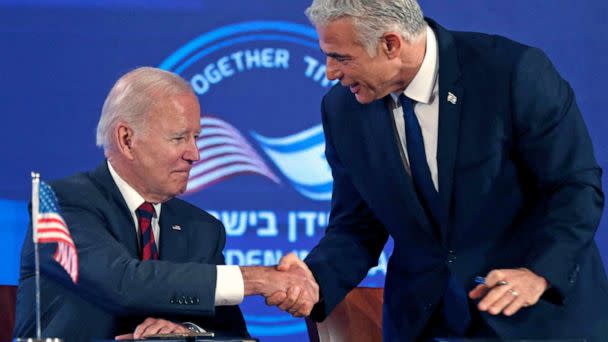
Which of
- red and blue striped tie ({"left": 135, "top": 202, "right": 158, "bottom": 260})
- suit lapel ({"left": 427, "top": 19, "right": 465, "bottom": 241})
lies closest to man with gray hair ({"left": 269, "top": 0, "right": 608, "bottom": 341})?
suit lapel ({"left": 427, "top": 19, "right": 465, "bottom": 241})

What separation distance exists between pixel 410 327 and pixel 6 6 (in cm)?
226

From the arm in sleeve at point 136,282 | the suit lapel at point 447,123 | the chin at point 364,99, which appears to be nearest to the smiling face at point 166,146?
the arm in sleeve at point 136,282

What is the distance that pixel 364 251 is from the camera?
10.8ft

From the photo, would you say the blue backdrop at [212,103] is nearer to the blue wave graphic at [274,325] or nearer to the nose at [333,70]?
the blue wave graphic at [274,325]

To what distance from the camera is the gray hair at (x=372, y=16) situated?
2.87 m

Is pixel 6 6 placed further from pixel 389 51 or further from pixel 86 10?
pixel 389 51

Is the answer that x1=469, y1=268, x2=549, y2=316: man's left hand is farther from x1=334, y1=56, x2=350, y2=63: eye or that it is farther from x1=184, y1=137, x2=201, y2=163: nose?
x1=184, y1=137, x2=201, y2=163: nose

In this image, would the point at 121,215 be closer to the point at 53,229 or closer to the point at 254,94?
the point at 53,229

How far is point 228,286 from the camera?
2.88 metres

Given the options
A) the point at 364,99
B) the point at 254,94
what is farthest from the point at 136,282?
the point at 254,94

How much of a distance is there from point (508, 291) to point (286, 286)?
0.73 metres

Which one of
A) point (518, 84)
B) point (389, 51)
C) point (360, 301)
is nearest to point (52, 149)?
point (360, 301)

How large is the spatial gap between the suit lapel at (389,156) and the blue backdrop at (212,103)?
1240 mm

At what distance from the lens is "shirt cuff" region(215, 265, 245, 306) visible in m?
2.88
